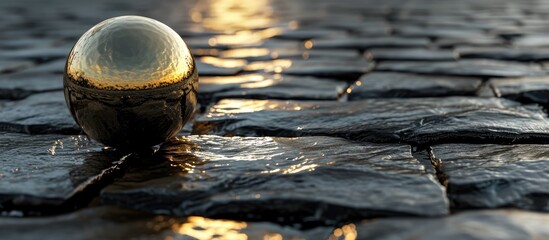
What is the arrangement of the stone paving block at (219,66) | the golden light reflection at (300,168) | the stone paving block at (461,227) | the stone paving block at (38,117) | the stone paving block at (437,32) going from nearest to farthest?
the stone paving block at (461,227) < the golden light reflection at (300,168) < the stone paving block at (38,117) < the stone paving block at (219,66) < the stone paving block at (437,32)

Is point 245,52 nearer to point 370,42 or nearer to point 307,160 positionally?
point 370,42

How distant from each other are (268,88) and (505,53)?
71.0 inches

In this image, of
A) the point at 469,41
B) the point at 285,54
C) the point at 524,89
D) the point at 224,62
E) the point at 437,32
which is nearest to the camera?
the point at 524,89

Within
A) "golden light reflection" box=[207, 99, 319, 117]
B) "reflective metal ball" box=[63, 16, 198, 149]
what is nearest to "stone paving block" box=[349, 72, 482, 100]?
"golden light reflection" box=[207, 99, 319, 117]

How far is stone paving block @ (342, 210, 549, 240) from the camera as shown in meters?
1.22

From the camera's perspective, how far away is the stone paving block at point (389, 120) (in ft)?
6.62

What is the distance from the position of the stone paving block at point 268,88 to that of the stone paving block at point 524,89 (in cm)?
67

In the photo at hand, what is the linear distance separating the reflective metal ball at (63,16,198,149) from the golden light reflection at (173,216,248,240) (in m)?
0.54

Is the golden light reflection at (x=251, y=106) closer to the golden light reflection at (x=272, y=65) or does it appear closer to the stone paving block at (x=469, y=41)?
the golden light reflection at (x=272, y=65)

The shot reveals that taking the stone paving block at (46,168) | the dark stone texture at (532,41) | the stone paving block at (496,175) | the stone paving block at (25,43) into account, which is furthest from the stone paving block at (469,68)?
the stone paving block at (25,43)

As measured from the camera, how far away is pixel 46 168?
1.71 m

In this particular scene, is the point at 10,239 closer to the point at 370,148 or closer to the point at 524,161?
the point at 370,148

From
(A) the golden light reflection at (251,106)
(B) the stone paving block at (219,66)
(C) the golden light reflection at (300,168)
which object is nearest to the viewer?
(C) the golden light reflection at (300,168)

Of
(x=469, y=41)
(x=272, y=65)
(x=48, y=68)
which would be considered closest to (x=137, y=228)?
(x=272, y=65)
